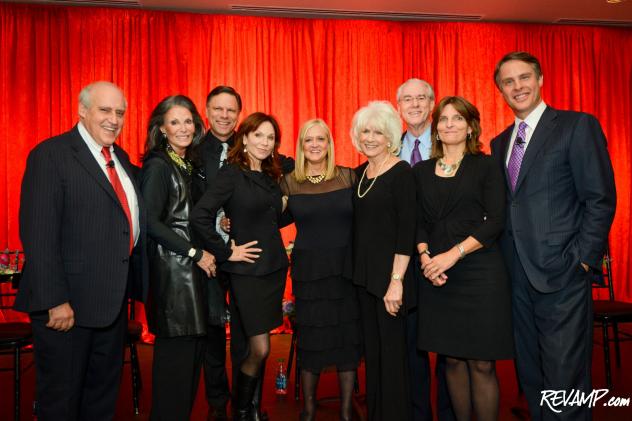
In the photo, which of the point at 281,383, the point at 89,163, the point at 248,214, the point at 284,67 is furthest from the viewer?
the point at 284,67

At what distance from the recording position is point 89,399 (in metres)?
2.45

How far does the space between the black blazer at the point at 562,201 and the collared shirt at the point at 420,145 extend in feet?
2.42

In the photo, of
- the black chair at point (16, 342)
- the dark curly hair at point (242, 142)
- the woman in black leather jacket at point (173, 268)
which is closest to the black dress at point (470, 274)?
the dark curly hair at point (242, 142)

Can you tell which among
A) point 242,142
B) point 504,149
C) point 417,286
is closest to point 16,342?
point 242,142


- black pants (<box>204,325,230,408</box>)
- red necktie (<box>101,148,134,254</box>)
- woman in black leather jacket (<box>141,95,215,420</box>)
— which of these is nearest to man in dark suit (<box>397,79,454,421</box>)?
woman in black leather jacket (<box>141,95,215,420</box>)

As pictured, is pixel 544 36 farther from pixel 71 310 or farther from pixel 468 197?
pixel 71 310

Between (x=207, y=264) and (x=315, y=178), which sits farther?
(x=315, y=178)

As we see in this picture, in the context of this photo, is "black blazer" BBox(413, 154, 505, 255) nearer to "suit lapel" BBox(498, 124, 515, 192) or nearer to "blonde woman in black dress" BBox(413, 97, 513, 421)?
"blonde woman in black dress" BBox(413, 97, 513, 421)

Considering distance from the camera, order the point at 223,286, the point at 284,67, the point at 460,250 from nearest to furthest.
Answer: the point at 460,250, the point at 223,286, the point at 284,67

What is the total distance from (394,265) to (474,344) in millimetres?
544

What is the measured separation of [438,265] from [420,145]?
1058 mm

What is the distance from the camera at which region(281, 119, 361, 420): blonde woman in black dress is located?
2.74 meters

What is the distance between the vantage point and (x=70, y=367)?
2264mm

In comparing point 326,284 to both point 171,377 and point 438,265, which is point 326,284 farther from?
point 171,377
